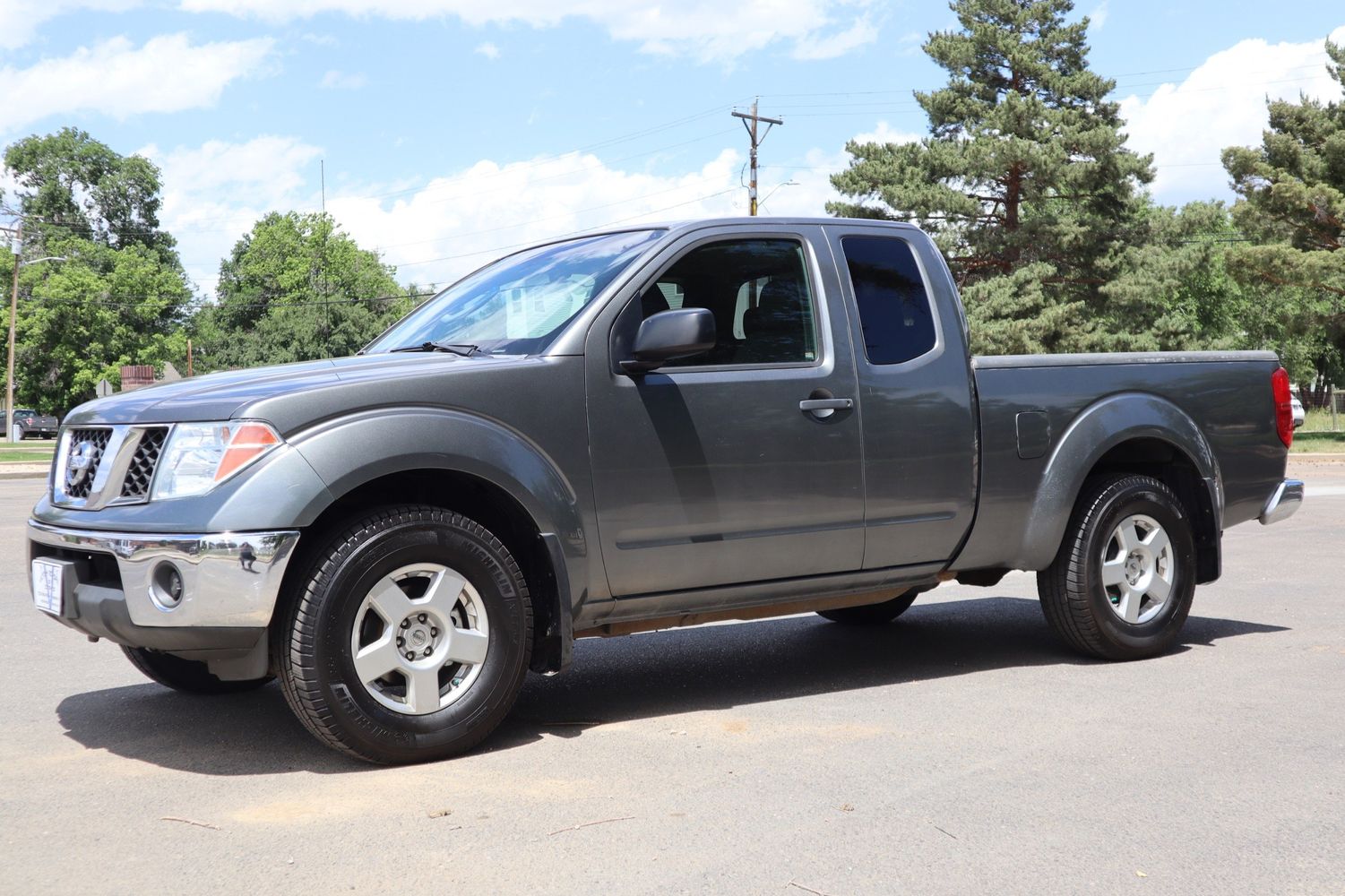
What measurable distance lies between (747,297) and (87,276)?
72205mm

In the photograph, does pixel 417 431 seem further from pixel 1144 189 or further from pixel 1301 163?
pixel 1144 189

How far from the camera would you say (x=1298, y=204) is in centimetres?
3478

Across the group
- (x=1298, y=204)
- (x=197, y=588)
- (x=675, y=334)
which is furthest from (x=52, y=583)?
(x=1298, y=204)

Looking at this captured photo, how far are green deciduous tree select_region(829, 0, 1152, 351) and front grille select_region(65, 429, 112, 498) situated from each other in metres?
36.2

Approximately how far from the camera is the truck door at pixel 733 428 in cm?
491

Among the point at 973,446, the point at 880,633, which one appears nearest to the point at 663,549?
the point at 973,446

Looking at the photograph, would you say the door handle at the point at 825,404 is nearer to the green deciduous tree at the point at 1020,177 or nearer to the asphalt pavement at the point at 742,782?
the asphalt pavement at the point at 742,782

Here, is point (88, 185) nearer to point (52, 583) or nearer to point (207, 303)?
point (207, 303)

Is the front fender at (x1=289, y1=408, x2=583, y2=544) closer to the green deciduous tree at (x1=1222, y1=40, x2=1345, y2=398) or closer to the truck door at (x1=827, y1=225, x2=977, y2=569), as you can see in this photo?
the truck door at (x1=827, y1=225, x2=977, y2=569)

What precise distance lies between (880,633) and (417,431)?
137 inches

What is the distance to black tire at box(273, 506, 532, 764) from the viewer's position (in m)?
4.30

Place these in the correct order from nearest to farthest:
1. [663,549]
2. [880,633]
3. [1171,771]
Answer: [1171,771], [663,549], [880,633]

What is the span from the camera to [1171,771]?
171 inches

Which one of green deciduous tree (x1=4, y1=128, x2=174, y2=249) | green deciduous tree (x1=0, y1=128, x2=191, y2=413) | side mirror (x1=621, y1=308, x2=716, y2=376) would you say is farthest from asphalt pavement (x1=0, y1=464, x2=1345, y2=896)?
green deciduous tree (x1=4, y1=128, x2=174, y2=249)
